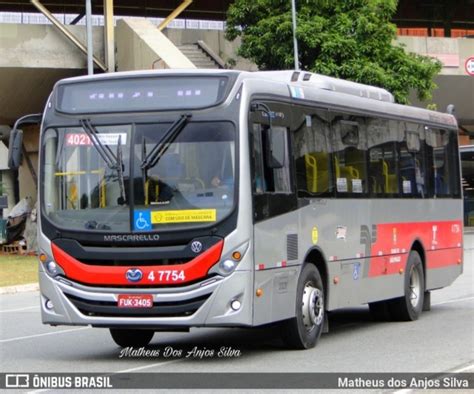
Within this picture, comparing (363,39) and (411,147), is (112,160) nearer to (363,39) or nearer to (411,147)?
(411,147)

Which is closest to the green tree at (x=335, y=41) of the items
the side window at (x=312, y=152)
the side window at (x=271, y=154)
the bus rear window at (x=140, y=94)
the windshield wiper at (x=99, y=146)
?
the side window at (x=312, y=152)

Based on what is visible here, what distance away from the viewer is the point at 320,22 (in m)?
36.1

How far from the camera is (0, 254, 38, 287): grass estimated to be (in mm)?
26812

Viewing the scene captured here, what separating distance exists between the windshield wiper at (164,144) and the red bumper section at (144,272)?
3.53ft

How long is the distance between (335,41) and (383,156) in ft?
67.5

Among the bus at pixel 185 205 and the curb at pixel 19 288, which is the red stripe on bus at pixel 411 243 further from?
the curb at pixel 19 288

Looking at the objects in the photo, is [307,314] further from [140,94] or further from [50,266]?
[140,94]

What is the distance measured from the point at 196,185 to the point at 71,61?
91.9 ft

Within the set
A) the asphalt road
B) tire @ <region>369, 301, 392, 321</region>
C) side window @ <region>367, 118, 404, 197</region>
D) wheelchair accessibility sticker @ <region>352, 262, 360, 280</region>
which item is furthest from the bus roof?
the asphalt road

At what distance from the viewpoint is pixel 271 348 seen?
42.7 feet

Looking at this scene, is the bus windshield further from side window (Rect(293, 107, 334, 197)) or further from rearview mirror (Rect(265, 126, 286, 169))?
side window (Rect(293, 107, 334, 197))

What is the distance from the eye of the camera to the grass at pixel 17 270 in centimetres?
2681

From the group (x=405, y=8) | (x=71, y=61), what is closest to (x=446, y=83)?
(x=405, y=8)

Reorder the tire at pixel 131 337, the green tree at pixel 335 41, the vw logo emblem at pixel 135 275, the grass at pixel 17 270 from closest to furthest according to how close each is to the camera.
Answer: the vw logo emblem at pixel 135 275 < the tire at pixel 131 337 < the grass at pixel 17 270 < the green tree at pixel 335 41
